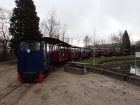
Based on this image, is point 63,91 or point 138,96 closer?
point 138,96

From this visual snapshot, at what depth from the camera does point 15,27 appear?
29203mm

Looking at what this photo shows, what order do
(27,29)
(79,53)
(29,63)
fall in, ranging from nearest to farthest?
(29,63) → (27,29) → (79,53)

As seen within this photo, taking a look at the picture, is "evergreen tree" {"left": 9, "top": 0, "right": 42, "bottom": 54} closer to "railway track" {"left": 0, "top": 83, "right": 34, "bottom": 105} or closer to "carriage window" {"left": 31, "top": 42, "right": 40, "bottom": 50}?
"carriage window" {"left": 31, "top": 42, "right": 40, "bottom": 50}

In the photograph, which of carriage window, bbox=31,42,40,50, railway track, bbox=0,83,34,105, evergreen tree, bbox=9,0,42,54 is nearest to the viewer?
railway track, bbox=0,83,34,105

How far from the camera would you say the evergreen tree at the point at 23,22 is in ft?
94.6

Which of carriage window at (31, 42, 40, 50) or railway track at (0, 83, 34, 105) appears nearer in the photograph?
railway track at (0, 83, 34, 105)

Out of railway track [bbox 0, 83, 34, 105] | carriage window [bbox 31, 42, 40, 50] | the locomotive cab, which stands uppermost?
carriage window [bbox 31, 42, 40, 50]

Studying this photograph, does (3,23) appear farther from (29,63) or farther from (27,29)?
(29,63)

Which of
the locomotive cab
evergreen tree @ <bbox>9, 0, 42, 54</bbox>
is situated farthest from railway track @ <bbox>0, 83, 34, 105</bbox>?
evergreen tree @ <bbox>9, 0, 42, 54</bbox>

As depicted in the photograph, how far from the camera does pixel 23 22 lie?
94.8 feet

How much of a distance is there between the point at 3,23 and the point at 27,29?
317 inches

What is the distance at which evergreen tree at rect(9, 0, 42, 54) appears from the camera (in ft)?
94.6

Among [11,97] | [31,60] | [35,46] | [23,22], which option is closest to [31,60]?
[31,60]

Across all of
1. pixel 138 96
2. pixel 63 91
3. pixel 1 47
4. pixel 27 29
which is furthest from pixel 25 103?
pixel 1 47
